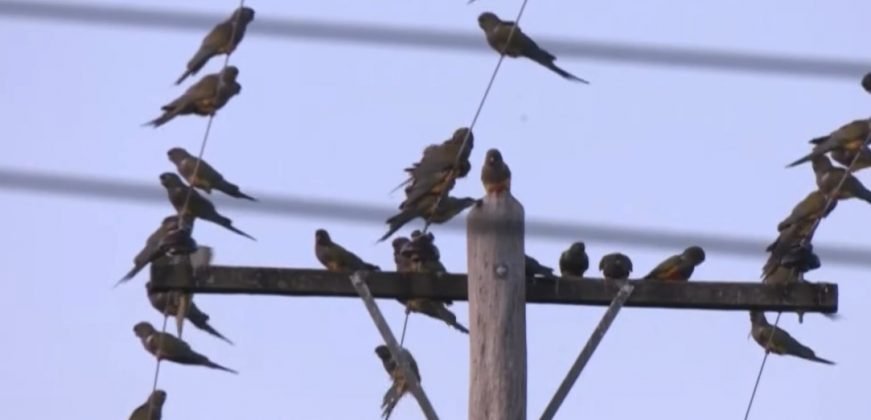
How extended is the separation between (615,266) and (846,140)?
77.3 inches

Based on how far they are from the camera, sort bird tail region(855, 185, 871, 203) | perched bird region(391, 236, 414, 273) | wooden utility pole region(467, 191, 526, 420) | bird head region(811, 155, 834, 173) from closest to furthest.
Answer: wooden utility pole region(467, 191, 526, 420) → perched bird region(391, 236, 414, 273) → bird tail region(855, 185, 871, 203) → bird head region(811, 155, 834, 173)

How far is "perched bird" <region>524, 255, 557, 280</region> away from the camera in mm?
9570

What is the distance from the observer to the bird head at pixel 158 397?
36.6ft

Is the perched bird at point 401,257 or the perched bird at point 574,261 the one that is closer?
the perched bird at point 401,257

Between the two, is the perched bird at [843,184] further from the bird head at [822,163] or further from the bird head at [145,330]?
the bird head at [145,330]

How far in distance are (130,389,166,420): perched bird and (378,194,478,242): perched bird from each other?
130 cm

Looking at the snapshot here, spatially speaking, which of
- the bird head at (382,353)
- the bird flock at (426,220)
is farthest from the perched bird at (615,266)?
the bird head at (382,353)

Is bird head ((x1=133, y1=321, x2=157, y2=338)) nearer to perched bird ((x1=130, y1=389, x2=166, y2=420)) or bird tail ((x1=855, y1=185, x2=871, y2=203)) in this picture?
perched bird ((x1=130, y1=389, x2=166, y2=420))

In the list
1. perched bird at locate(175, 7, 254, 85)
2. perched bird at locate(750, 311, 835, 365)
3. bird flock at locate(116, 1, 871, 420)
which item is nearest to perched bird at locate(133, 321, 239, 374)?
bird flock at locate(116, 1, 871, 420)

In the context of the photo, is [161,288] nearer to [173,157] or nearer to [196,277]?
[196,277]

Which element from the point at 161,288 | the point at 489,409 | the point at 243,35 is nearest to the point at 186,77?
the point at 243,35

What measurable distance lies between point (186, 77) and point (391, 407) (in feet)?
8.09

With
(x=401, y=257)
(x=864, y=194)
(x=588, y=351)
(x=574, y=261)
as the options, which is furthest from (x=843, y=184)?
(x=588, y=351)

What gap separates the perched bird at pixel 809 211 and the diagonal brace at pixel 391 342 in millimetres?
3037
